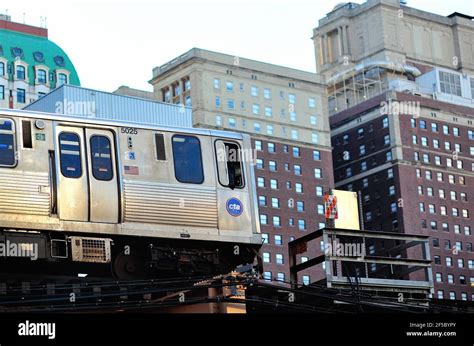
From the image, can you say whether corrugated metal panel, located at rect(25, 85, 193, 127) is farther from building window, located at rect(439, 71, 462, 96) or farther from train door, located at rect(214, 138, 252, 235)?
building window, located at rect(439, 71, 462, 96)

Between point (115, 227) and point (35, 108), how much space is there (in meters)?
19.8

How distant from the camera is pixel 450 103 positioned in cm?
13838

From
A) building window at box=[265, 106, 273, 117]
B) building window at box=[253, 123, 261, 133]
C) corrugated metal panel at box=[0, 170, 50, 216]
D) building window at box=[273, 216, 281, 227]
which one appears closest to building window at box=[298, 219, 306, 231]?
building window at box=[273, 216, 281, 227]

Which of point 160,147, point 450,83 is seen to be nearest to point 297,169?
point 450,83

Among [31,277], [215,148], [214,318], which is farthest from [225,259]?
[214,318]

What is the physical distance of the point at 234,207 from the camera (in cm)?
2873

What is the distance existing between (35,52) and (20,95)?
5.87m

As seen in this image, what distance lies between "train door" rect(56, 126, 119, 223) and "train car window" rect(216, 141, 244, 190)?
297cm

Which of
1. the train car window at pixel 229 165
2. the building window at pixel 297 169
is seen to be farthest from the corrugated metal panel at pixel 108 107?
the building window at pixel 297 169

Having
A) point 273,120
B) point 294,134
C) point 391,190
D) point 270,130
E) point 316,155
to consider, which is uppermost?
point 273,120

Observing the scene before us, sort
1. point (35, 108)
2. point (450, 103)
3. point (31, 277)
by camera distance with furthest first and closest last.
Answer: point (450, 103)
point (35, 108)
point (31, 277)

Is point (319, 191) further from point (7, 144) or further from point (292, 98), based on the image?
point (7, 144)

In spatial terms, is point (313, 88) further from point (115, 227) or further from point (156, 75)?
point (115, 227)

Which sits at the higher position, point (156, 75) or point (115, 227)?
point (156, 75)
